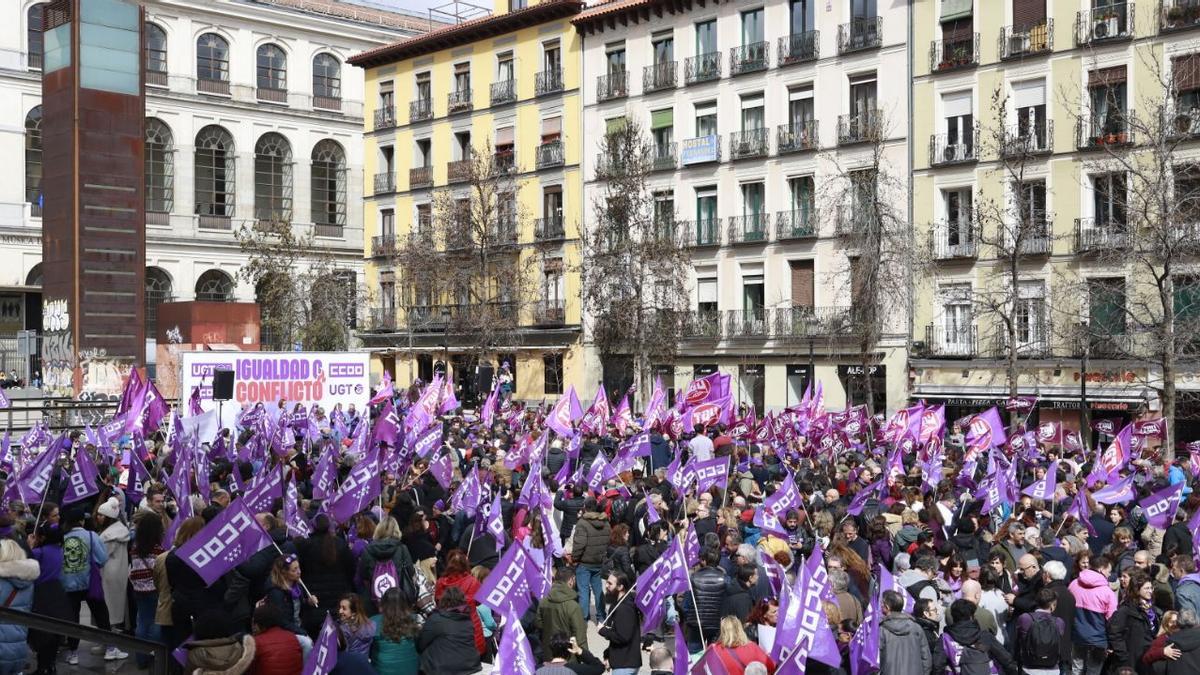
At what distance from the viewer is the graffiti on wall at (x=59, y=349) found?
38.3 metres

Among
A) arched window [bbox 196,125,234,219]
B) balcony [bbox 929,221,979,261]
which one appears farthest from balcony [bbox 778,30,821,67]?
arched window [bbox 196,125,234,219]

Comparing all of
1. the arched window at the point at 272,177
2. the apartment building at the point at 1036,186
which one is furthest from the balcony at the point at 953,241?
the arched window at the point at 272,177

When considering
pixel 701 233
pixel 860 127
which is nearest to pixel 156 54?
pixel 701 233

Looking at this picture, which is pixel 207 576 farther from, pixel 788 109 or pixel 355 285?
pixel 355 285

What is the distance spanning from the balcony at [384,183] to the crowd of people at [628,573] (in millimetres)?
41518

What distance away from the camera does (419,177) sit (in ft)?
192

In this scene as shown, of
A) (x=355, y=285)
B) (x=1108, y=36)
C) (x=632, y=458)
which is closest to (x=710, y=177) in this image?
(x=1108, y=36)

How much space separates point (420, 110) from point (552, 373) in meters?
14.0

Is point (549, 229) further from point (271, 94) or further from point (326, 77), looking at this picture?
point (326, 77)

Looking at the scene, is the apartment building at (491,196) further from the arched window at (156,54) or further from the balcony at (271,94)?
the arched window at (156,54)

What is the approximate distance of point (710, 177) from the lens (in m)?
48.1

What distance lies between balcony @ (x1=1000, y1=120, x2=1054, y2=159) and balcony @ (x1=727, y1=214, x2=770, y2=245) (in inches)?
371

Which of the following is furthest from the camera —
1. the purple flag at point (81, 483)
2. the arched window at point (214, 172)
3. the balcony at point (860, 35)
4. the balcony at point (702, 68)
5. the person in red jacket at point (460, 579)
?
the arched window at point (214, 172)

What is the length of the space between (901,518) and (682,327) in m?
33.1
